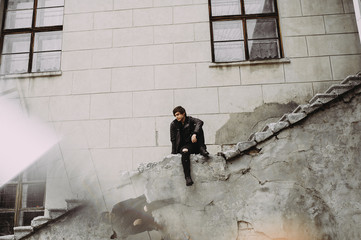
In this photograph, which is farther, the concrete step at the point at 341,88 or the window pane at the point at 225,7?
the window pane at the point at 225,7

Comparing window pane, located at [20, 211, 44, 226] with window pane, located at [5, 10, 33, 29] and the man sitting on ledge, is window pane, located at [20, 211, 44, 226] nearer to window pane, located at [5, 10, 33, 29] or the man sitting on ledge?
the man sitting on ledge

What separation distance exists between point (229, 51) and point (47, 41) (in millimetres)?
4925

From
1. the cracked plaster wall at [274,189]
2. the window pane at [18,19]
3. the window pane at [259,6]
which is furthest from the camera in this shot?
the window pane at [18,19]

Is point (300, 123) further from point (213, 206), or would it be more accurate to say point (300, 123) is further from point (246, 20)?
point (246, 20)

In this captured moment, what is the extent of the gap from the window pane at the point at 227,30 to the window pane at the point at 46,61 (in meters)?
4.23

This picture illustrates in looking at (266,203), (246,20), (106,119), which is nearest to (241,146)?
(266,203)

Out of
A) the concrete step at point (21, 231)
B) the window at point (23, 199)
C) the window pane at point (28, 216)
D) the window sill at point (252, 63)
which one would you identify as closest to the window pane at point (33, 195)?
the window at point (23, 199)

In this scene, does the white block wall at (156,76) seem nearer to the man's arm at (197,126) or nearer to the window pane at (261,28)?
the window pane at (261,28)

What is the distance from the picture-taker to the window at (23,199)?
6.48 meters

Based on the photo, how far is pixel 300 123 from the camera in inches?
181

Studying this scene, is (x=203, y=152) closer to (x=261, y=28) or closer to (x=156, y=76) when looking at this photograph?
(x=156, y=76)

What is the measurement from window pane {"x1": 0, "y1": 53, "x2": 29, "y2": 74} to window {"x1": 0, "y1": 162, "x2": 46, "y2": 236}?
104 inches

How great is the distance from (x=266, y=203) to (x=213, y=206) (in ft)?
2.81

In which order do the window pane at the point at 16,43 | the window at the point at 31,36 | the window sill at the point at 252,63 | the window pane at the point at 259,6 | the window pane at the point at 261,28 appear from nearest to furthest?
the window sill at the point at 252,63 → the window pane at the point at 261,28 → the window pane at the point at 259,6 → the window at the point at 31,36 → the window pane at the point at 16,43
